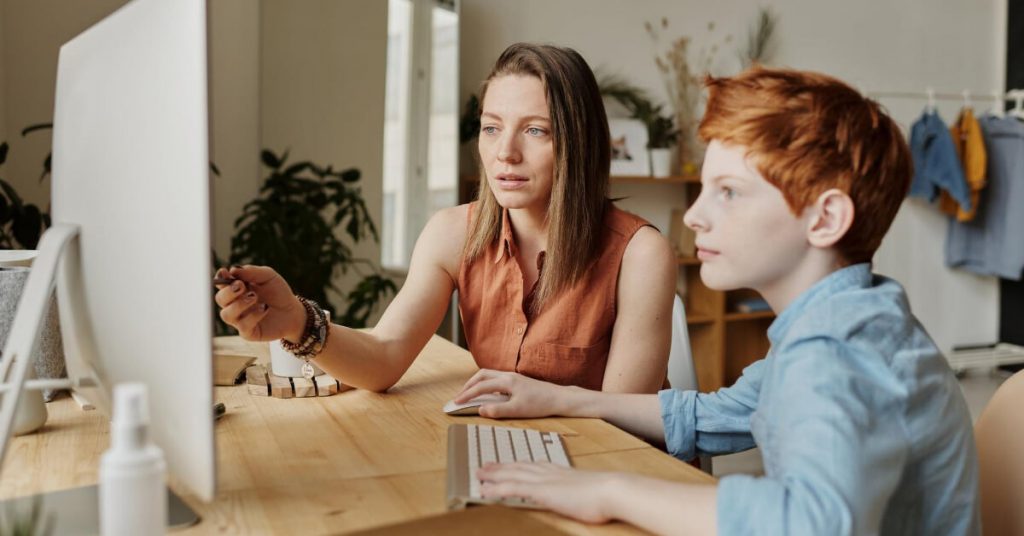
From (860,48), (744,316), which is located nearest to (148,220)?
(744,316)

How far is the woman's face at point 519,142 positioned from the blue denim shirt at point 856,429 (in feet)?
2.25

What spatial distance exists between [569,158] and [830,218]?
711 millimetres

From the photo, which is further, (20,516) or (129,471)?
(20,516)

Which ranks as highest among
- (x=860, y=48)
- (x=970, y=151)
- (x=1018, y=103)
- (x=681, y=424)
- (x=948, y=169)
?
(x=860, y=48)

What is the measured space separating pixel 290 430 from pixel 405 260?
268 centimetres

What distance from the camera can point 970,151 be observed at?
5168 mm

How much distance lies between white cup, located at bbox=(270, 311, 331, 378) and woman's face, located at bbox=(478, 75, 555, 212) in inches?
15.0

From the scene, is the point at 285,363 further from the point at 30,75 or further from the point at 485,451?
the point at 30,75

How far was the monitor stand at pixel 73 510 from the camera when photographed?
820 millimetres

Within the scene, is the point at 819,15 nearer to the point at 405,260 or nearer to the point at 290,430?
the point at 405,260

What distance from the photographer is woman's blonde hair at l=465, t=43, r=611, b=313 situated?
1544mm

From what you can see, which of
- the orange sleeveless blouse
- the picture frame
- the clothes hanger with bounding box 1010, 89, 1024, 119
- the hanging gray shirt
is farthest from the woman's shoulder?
the clothes hanger with bounding box 1010, 89, 1024, 119

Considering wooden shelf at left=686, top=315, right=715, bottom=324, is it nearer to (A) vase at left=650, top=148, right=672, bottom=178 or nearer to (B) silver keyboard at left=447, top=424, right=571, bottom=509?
(A) vase at left=650, top=148, right=672, bottom=178

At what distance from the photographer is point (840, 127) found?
2.92 feet
